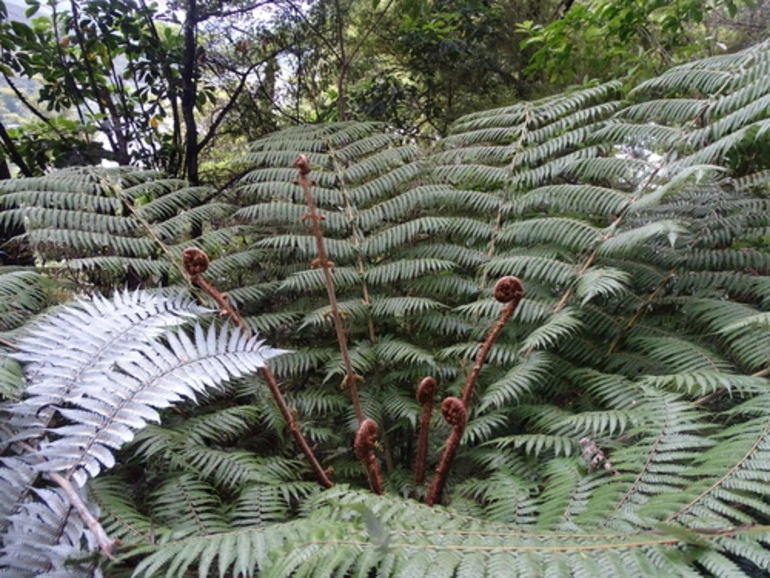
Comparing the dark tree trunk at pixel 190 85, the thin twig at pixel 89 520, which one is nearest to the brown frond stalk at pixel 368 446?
the thin twig at pixel 89 520

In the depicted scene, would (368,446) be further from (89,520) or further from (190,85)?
(190,85)

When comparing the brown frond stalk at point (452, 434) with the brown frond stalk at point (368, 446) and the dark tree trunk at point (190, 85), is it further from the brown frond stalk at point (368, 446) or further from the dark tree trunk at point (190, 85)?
the dark tree trunk at point (190, 85)

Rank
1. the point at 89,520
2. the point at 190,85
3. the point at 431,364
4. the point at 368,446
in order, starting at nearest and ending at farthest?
the point at 89,520
the point at 368,446
the point at 431,364
the point at 190,85

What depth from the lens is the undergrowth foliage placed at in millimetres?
687

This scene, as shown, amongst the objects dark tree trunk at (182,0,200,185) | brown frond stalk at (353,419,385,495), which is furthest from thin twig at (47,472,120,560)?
dark tree trunk at (182,0,200,185)

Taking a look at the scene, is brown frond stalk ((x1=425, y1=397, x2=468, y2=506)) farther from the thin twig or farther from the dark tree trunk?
the dark tree trunk

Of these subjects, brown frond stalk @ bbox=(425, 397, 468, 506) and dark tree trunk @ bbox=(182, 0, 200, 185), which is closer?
brown frond stalk @ bbox=(425, 397, 468, 506)

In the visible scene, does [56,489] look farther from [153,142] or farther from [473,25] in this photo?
[473,25]

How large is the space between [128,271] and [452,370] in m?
1.06

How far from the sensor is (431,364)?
1.38 meters

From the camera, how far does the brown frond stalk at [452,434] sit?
0.85m

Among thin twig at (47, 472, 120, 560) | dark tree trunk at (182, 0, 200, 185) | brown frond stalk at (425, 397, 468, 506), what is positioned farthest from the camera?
dark tree trunk at (182, 0, 200, 185)

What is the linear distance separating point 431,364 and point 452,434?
48 cm

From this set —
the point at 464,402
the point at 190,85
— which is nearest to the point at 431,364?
the point at 464,402
